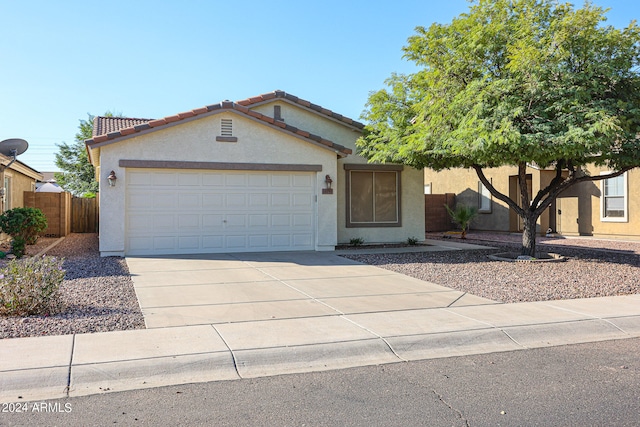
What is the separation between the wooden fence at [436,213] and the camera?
25.3 metres

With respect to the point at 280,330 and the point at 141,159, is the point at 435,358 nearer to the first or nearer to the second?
the point at 280,330

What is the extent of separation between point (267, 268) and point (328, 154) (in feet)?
16.2

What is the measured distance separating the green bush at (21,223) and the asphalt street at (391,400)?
10927 millimetres

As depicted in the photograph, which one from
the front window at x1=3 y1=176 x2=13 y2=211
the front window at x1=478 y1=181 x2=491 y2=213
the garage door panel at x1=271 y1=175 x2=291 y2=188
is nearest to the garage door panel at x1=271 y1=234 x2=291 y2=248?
the garage door panel at x1=271 y1=175 x2=291 y2=188

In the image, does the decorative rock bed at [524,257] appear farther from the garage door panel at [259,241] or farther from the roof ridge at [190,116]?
the garage door panel at [259,241]

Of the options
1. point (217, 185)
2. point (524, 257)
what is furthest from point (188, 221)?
point (524, 257)

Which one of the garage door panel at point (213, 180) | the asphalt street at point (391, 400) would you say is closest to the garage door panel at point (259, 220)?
the garage door panel at point (213, 180)

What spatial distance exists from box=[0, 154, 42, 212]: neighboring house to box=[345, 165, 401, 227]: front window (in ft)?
33.7

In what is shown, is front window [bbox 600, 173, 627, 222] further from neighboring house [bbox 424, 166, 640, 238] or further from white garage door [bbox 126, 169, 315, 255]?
white garage door [bbox 126, 169, 315, 255]

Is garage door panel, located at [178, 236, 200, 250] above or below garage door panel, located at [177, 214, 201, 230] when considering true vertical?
below

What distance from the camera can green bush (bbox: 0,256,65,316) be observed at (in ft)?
23.0

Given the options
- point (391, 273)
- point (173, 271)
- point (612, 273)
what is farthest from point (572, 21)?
point (173, 271)

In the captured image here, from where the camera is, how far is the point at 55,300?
7.30m

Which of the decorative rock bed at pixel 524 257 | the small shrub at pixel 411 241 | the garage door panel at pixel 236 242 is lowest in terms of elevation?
the decorative rock bed at pixel 524 257
